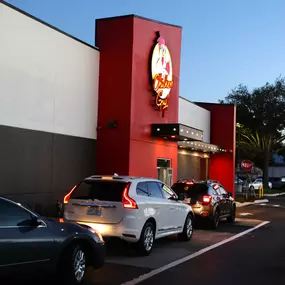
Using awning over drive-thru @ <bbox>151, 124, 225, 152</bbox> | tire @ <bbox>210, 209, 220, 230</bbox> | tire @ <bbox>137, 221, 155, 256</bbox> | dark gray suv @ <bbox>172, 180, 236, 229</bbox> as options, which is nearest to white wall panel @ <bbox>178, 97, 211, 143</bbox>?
awning over drive-thru @ <bbox>151, 124, 225, 152</bbox>

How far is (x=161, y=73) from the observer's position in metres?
20.0

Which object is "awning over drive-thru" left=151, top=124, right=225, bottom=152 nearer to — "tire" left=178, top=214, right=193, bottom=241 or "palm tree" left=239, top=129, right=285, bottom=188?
"tire" left=178, top=214, right=193, bottom=241

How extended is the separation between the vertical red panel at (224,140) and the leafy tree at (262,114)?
1482cm

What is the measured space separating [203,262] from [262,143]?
1611 inches

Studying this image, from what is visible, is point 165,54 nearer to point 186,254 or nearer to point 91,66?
point 91,66

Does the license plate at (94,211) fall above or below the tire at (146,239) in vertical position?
above

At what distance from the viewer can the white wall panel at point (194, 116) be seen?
2606cm

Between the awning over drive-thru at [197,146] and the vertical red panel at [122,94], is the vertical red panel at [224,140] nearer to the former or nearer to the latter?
the awning over drive-thru at [197,146]

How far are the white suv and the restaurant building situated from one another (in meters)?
3.97

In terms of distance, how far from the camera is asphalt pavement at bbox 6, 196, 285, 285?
8.04m

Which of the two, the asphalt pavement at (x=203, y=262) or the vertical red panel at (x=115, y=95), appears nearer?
the asphalt pavement at (x=203, y=262)

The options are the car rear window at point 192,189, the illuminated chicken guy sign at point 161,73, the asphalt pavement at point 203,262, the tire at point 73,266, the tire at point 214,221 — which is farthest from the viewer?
the illuminated chicken guy sign at point 161,73

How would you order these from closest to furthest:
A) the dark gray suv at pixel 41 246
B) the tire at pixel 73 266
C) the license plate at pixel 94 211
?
the dark gray suv at pixel 41 246 → the tire at pixel 73 266 → the license plate at pixel 94 211

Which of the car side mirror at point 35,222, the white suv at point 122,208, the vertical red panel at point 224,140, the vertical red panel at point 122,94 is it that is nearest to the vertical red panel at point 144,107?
the vertical red panel at point 122,94
